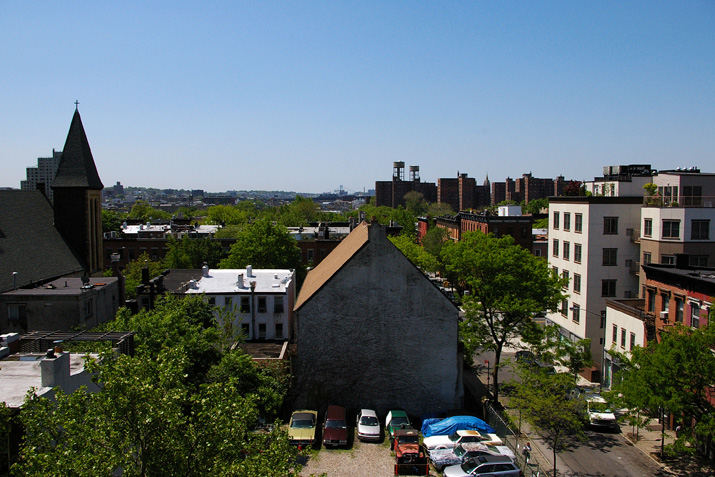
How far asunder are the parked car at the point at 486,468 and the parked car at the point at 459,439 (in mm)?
2173

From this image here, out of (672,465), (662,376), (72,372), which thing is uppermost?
(72,372)

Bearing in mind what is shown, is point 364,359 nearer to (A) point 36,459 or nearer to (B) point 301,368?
(B) point 301,368

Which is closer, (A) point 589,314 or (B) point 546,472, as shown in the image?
(B) point 546,472

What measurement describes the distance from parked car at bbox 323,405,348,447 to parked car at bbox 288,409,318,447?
0.66 m

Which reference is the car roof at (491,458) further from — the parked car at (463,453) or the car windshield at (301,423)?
the car windshield at (301,423)

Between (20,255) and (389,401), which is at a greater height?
(20,255)

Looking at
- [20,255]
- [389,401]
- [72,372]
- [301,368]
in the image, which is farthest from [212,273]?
[72,372]

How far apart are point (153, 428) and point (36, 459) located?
211 cm

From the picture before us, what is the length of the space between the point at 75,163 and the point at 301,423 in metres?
36.7

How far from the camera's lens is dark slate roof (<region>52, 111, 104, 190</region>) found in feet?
166

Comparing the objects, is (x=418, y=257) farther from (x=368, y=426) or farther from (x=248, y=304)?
(x=368, y=426)

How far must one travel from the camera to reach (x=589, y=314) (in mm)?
41438

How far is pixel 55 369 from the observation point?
16.2m

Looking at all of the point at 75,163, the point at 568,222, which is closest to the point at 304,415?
the point at 568,222
